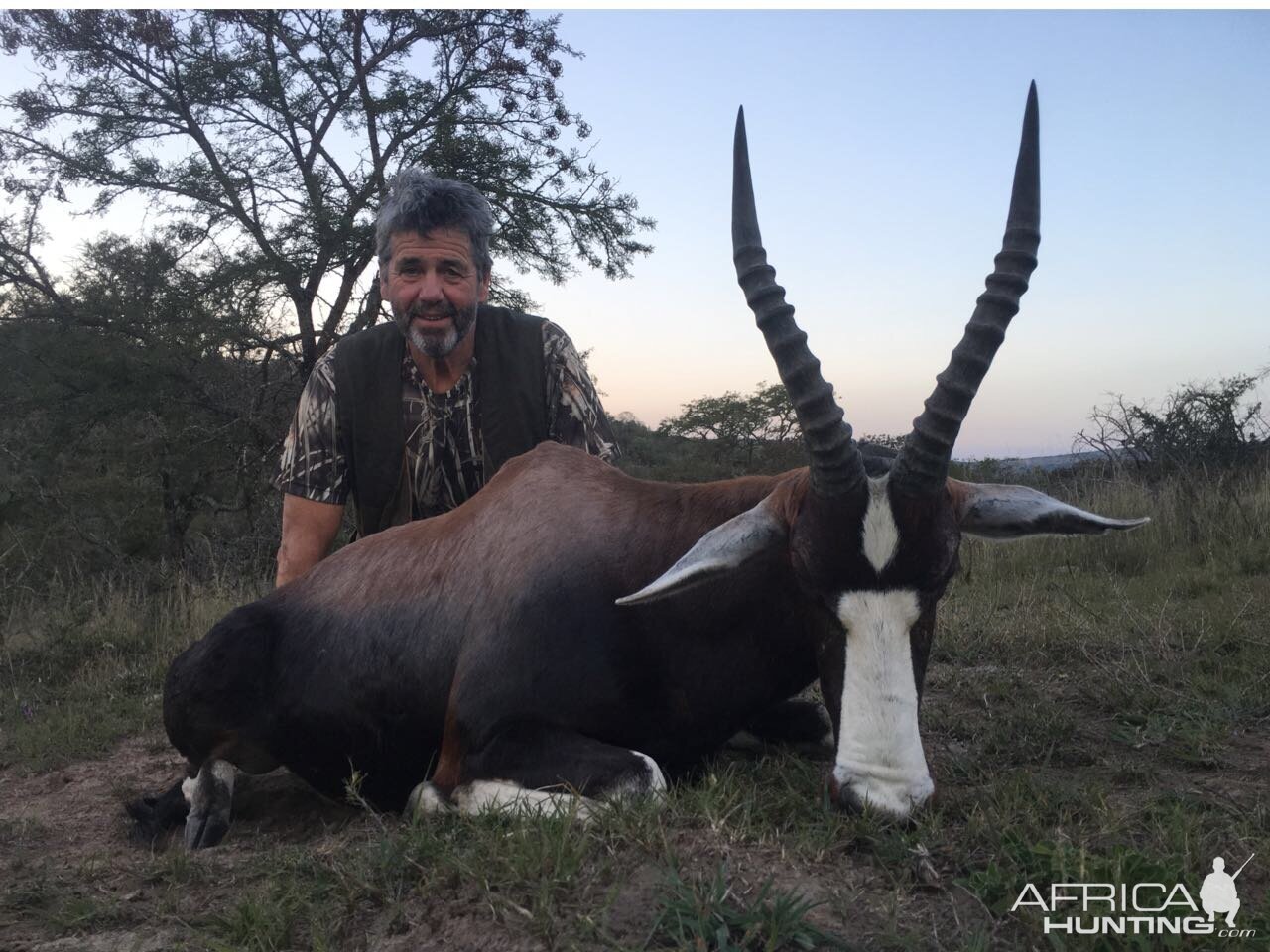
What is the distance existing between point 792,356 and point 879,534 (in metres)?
0.67

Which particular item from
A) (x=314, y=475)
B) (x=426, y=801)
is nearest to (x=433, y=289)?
(x=314, y=475)

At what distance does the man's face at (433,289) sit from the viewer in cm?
509

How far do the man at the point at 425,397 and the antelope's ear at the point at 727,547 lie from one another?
7.00ft

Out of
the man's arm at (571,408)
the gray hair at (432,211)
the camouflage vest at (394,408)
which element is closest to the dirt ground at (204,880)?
the camouflage vest at (394,408)

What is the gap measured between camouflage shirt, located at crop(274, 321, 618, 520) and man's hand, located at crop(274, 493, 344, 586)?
0.05 meters

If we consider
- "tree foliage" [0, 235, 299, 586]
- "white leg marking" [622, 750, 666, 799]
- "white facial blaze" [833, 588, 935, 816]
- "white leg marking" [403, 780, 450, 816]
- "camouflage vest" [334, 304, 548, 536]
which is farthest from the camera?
"tree foliage" [0, 235, 299, 586]

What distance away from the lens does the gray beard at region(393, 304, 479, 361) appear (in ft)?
16.8

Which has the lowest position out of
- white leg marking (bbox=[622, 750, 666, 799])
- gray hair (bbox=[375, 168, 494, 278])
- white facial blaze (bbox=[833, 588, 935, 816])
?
white leg marking (bbox=[622, 750, 666, 799])

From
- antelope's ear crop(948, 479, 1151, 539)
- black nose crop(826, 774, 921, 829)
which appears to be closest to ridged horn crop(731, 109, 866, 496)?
antelope's ear crop(948, 479, 1151, 539)

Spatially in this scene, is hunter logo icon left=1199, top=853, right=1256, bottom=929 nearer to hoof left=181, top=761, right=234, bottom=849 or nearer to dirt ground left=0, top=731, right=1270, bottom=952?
dirt ground left=0, top=731, right=1270, bottom=952

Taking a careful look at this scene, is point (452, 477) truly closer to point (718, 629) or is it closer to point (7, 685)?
point (718, 629)

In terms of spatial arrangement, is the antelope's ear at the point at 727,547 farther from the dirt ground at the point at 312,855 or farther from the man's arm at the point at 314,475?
the man's arm at the point at 314,475

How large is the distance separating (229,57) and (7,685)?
1059 cm

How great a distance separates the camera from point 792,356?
3.23m
